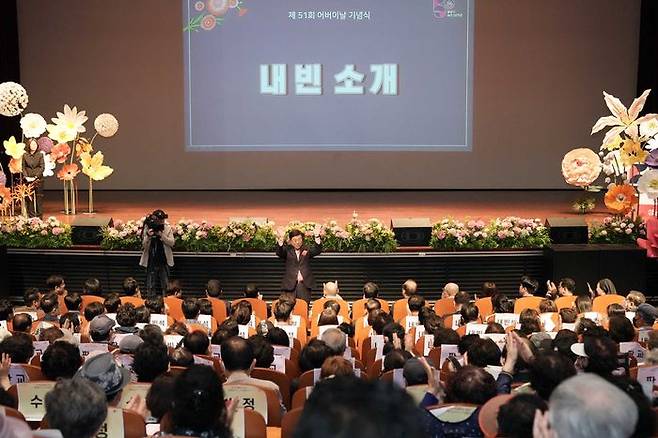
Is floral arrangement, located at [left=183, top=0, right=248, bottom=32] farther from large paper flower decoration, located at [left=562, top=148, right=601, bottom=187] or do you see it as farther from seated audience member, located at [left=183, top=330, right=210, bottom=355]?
seated audience member, located at [left=183, top=330, right=210, bottom=355]

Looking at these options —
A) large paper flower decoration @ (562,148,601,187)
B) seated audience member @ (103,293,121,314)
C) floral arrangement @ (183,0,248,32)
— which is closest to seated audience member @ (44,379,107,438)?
seated audience member @ (103,293,121,314)

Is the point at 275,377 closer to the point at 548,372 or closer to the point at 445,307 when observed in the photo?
the point at 548,372

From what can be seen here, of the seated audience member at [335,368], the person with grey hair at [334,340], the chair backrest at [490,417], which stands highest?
the chair backrest at [490,417]

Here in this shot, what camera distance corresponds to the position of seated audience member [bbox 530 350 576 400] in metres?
3.26

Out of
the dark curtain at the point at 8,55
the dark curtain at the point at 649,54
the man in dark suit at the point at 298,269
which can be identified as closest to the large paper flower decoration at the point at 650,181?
the man in dark suit at the point at 298,269

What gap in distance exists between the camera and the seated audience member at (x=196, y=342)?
454cm

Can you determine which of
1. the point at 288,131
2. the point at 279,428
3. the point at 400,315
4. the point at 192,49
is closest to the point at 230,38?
the point at 192,49

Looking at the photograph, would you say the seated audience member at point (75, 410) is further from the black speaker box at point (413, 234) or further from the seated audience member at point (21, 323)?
the black speaker box at point (413, 234)

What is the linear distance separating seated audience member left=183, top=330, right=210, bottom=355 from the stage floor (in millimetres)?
6102

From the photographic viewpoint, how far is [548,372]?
3277 millimetres

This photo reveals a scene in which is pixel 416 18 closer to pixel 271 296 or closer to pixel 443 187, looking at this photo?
pixel 443 187

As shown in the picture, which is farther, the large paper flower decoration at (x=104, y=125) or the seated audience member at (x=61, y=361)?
the large paper flower decoration at (x=104, y=125)

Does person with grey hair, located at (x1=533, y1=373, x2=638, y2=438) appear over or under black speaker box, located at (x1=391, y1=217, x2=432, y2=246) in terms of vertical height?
over

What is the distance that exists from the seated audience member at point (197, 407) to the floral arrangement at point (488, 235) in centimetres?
653
